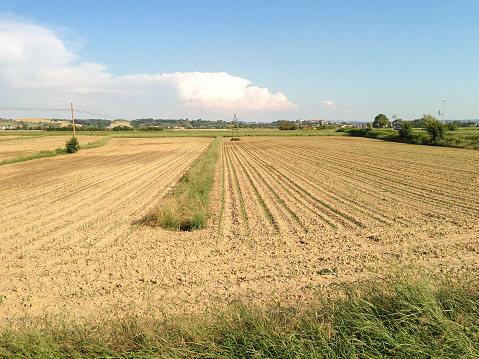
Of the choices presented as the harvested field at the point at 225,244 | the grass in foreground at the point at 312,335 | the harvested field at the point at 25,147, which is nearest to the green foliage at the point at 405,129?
the harvested field at the point at 225,244

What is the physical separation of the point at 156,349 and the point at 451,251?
21.5 ft

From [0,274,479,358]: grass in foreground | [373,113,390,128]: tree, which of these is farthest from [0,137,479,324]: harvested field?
[373,113,390,128]: tree

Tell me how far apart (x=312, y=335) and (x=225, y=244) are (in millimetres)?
4522

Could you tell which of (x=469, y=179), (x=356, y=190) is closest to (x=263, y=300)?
(x=356, y=190)

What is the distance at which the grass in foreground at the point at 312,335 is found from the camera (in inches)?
109

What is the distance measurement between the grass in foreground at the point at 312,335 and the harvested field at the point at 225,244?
1157 millimetres

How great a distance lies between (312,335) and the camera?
291 centimetres

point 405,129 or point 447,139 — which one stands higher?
point 405,129

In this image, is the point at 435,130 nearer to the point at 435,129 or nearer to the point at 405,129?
the point at 435,129

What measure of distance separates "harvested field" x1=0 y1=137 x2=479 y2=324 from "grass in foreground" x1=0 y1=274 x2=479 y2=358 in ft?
3.79

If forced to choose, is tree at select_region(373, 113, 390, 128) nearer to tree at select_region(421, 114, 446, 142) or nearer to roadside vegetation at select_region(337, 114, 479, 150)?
roadside vegetation at select_region(337, 114, 479, 150)

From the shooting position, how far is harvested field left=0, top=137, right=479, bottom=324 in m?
5.05

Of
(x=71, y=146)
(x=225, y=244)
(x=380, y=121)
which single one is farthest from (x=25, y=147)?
(x=380, y=121)

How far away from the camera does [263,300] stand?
4.63 m
